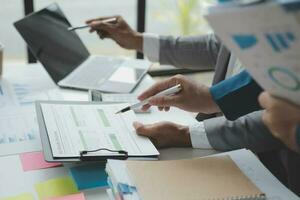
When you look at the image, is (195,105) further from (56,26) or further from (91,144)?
(56,26)

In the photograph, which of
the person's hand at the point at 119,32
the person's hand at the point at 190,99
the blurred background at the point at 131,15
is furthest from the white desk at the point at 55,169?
the blurred background at the point at 131,15

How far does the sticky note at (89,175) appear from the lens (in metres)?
0.93

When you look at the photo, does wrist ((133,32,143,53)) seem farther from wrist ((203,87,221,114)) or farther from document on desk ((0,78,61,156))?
wrist ((203,87,221,114))

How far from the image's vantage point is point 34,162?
39.6 inches

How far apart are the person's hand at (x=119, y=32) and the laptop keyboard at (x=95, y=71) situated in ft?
0.29

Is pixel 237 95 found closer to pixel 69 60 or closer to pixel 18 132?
pixel 18 132

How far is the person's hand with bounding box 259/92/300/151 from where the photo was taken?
0.69 m

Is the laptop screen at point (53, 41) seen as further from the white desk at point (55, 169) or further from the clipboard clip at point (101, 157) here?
the clipboard clip at point (101, 157)

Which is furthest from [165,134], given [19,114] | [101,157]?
[19,114]

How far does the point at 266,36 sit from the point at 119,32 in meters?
0.99

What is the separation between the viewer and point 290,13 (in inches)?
21.3

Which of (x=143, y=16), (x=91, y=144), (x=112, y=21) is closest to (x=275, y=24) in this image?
(x=91, y=144)

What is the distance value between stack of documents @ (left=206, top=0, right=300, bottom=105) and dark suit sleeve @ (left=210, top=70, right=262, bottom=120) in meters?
0.29

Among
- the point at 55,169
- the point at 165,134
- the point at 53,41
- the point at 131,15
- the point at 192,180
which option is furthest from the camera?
the point at 131,15
